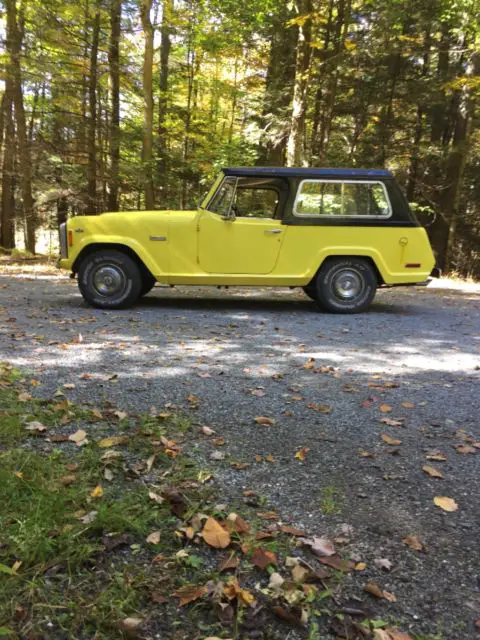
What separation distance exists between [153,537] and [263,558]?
482 mm

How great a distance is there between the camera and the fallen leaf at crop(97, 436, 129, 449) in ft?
9.32

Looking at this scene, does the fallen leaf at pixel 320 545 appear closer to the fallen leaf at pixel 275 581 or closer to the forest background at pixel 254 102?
the fallen leaf at pixel 275 581

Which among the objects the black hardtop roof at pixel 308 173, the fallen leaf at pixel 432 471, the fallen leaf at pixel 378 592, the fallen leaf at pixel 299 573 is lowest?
the fallen leaf at pixel 378 592

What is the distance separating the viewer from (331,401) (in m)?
3.79

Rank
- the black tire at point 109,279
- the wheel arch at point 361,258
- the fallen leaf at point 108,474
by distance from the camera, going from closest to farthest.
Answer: the fallen leaf at point 108,474
the black tire at point 109,279
the wheel arch at point 361,258

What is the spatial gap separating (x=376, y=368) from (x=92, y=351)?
2.89 metres

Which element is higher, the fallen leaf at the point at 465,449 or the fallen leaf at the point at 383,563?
the fallen leaf at the point at 465,449

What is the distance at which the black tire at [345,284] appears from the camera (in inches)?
308

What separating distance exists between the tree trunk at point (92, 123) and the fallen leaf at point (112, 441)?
48.5ft

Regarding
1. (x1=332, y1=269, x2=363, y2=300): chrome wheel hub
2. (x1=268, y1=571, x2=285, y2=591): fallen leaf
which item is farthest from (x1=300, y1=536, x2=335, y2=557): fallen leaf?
(x1=332, y1=269, x2=363, y2=300): chrome wheel hub

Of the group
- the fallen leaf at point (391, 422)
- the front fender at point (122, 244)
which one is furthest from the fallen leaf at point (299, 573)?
the front fender at point (122, 244)

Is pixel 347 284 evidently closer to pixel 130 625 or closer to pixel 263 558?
pixel 263 558

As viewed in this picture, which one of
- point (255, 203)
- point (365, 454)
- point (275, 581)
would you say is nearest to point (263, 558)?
point (275, 581)

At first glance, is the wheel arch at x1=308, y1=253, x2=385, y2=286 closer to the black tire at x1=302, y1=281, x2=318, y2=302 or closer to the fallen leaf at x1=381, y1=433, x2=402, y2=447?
the black tire at x1=302, y1=281, x2=318, y2=302
